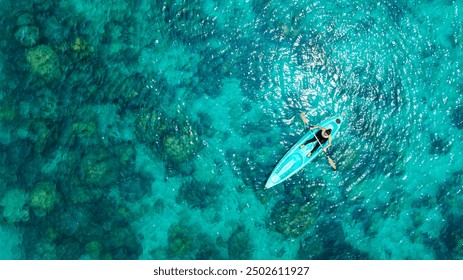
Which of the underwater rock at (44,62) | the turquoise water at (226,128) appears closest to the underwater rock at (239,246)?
the turquoise water at (226,128)

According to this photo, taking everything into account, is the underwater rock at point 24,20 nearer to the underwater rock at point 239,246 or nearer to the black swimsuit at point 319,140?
the underwater rock at point 239,246

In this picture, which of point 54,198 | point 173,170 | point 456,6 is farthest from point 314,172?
point 54,198

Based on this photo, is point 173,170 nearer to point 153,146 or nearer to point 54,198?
point 153,146

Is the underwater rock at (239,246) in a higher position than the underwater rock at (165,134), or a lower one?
lower

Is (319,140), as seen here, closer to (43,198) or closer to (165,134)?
(165,134)

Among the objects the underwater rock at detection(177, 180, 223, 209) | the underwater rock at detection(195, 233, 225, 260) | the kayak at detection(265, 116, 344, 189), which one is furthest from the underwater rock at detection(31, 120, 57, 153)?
the kayak at detection(265, 116, 344, 189)

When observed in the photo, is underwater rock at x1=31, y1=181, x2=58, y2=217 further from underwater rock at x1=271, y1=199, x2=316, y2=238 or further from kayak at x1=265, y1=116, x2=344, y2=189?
underwater rock at x1=271, y1=199, x2=316, y2=238

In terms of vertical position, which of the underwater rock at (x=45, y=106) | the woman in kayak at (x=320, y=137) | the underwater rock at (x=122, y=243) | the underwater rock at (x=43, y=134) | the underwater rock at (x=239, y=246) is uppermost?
the underwater rock at (x=45, y=106)
